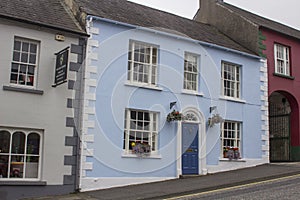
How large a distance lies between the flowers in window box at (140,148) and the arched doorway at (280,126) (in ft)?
29.0

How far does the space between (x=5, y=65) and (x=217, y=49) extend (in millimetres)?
9146

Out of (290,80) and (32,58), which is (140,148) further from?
(290,80)

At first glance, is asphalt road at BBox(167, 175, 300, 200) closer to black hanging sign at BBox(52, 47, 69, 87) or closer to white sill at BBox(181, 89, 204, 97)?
white sill at BBox(181, 89, 204, 97)

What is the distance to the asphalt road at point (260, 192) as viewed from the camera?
451 inches

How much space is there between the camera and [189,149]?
16844 millimetres

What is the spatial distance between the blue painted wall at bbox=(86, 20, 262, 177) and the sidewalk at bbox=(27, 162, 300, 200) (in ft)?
2.91

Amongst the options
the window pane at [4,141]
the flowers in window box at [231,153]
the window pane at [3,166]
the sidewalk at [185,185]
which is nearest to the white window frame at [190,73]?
the flowers in window box at [231,153]

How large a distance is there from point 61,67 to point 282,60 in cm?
1189

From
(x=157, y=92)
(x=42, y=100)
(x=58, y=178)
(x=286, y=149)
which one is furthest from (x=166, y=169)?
(x=286, y=149)

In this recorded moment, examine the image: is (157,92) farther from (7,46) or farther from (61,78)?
(7,46)

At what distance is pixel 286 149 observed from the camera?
69.8 ft

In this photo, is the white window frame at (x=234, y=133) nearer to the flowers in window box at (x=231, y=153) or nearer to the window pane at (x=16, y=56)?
the flowers in window box at (x=231, y=153)

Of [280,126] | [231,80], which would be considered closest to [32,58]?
[231,80]

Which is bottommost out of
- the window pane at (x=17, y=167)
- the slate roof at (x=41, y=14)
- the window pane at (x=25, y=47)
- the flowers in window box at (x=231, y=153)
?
the window pane at (x=17, y=167)
